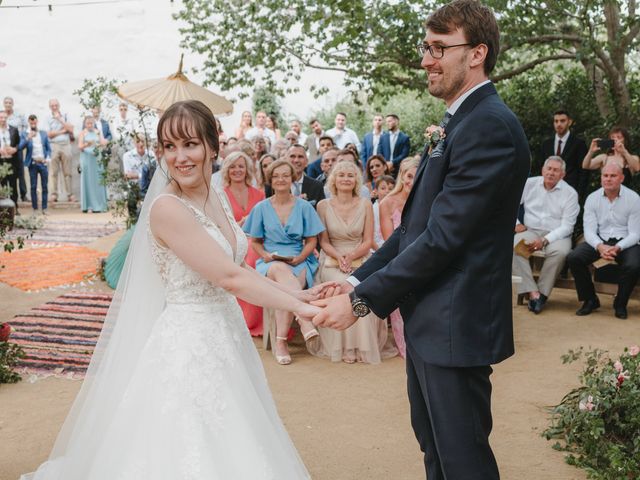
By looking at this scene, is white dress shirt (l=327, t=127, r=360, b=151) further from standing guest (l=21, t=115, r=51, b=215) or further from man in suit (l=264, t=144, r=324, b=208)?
standing guest (l=21, t=115, r=51, b=215)

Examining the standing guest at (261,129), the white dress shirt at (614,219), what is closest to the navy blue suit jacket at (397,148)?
the standing guest at (261,129)

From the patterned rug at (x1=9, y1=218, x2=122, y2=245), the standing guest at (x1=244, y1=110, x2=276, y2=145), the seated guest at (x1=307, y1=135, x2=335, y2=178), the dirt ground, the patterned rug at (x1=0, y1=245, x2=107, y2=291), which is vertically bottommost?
the dirt ground

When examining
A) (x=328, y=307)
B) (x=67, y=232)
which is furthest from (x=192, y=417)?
(x=67, y=232)

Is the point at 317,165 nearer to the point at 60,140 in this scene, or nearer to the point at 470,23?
the point at 60,140

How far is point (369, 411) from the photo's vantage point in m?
4.75

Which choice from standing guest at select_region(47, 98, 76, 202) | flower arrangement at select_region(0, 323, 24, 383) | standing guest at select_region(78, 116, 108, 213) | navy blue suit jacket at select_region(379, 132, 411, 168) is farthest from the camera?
standing guest at select_region(47, 98, 76, 202)

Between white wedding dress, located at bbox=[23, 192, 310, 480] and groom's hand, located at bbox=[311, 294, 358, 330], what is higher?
groom's hand, located at bbox=[311, 294, 358, 330]

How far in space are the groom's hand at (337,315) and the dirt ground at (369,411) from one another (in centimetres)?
131

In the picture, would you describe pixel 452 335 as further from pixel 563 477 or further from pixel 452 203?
pixel 563 477

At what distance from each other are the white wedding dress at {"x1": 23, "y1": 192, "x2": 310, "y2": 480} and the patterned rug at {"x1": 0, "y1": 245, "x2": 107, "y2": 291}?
6.01 meters

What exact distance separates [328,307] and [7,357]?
353 centimetres

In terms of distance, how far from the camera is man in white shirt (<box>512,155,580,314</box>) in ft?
25.2

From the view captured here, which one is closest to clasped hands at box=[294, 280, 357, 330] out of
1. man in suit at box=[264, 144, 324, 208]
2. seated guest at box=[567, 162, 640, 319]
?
man in suit at box=[264, 144, 324, 208]

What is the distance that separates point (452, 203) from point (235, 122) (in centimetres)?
1930
